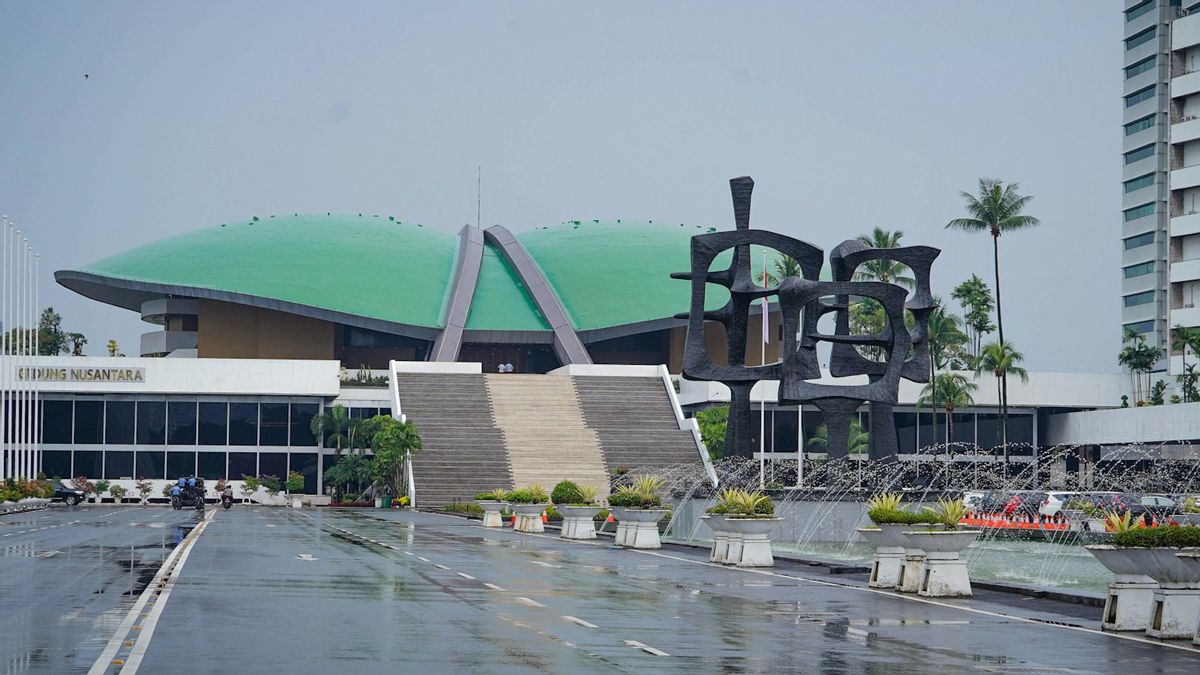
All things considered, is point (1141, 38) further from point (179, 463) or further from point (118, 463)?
point (118, 463)

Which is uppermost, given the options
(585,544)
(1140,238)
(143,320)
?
(1140,238)

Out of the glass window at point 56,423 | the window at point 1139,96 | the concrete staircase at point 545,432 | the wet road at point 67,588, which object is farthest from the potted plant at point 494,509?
the window at point 1139,96

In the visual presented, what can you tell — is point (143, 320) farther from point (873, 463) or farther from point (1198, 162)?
point (873, 463)

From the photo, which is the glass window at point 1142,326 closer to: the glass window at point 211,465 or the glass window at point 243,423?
the glass window at point 243,423

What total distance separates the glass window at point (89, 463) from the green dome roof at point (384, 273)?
14.2 m

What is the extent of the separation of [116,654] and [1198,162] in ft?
325

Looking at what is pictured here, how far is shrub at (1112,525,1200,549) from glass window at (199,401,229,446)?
77.1m

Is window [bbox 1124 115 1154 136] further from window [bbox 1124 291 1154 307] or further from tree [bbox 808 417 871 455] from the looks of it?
tree [bbox 808 417 871 455]

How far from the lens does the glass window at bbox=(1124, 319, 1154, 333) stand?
122 m

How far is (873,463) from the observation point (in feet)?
148

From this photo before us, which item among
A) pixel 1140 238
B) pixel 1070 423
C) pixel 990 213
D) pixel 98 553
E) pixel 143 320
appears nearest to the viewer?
pixel 98 553

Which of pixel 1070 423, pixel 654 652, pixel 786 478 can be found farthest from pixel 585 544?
pixel 1070 423

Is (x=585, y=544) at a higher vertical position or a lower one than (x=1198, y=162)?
lower

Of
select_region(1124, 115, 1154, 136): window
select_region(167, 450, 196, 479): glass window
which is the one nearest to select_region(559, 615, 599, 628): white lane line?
select_region(167, 450, 196, 479): glass window
